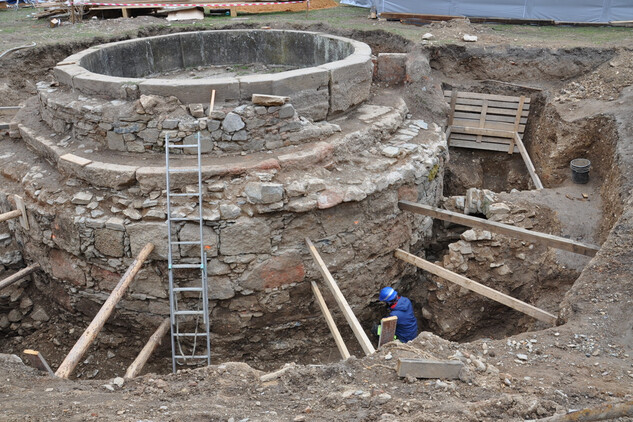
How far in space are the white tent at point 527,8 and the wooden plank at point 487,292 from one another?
9.88 m

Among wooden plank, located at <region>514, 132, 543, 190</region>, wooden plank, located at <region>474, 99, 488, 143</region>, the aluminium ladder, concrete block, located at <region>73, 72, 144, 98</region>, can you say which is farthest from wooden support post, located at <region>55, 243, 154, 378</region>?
wooden plank, located at <region>474, 99, 488, 143</region>

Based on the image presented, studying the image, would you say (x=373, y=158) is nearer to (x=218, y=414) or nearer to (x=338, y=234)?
(x=338, y=234)

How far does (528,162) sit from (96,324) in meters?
7.98

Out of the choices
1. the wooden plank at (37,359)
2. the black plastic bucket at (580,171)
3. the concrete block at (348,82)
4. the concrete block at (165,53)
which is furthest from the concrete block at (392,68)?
the wooden plank at (37,359)

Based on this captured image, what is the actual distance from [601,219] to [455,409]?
Answer: 16.2 ft

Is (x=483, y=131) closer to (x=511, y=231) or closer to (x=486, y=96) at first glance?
(x=486, y=96)

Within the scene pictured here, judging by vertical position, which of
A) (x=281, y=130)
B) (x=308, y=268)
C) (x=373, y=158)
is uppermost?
(x=281, y=130)

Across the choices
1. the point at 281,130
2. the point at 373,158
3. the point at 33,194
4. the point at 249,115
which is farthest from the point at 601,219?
the point at 33,194

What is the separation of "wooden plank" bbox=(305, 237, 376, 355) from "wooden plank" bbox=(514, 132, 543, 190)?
15.5ft

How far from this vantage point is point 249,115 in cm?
634

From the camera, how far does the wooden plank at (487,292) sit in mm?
5219

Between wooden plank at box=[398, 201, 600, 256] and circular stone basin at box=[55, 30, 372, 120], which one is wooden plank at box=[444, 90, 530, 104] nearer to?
circular stone basin at box=[55, 30, 372, 120]

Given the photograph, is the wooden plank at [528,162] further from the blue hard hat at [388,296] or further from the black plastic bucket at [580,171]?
the blue hard hat at [388,296]

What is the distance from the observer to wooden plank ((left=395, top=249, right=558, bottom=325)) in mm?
5219
